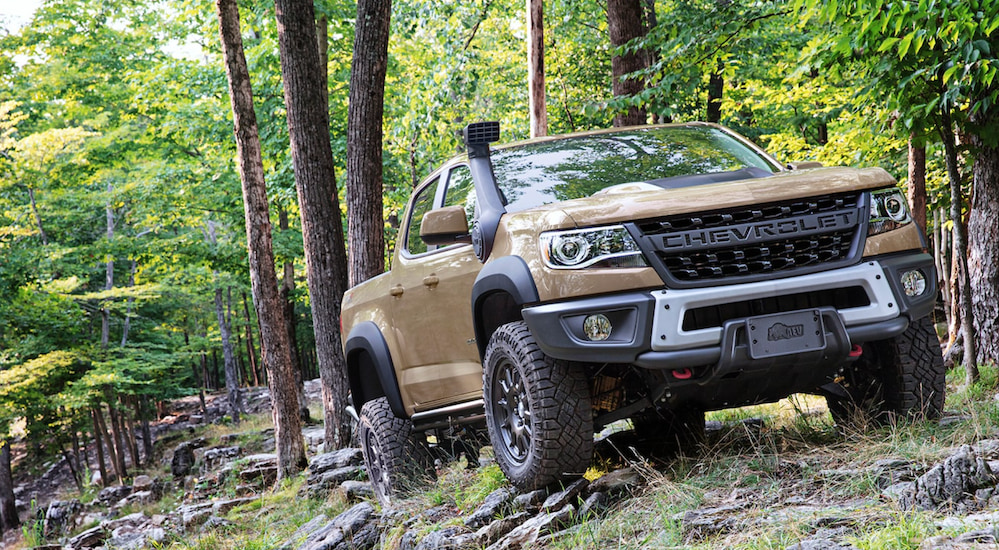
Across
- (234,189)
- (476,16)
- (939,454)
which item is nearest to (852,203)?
(939,454)

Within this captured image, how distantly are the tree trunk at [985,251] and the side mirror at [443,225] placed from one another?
4796 mm

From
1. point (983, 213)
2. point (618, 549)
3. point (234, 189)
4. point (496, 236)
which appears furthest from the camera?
point (234, 189)

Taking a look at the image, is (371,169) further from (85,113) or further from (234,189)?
Result: (85,113)

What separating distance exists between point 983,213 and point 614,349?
5144 millimetres

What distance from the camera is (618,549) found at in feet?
12.0

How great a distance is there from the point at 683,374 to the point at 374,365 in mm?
2644

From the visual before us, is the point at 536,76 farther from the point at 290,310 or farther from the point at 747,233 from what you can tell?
the point at 290,310

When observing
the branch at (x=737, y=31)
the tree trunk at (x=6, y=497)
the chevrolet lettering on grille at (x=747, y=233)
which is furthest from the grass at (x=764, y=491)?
the tree trunk at (x=6, y=497)

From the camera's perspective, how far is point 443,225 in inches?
186

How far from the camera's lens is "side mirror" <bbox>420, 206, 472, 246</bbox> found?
4727 mm

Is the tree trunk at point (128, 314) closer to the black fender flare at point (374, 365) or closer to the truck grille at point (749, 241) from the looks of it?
the black fender flare at point (374, 365)

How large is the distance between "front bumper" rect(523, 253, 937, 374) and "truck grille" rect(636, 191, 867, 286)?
9cm

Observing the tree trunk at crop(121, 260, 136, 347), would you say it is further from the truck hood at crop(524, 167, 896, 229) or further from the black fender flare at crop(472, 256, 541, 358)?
Result: the truck hood at crop(524, 167, 896, 229)

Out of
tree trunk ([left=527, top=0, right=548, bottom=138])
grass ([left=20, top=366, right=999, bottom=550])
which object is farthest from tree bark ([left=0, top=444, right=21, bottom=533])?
grass ([left=20, top=366, right=999, bottom=550])
